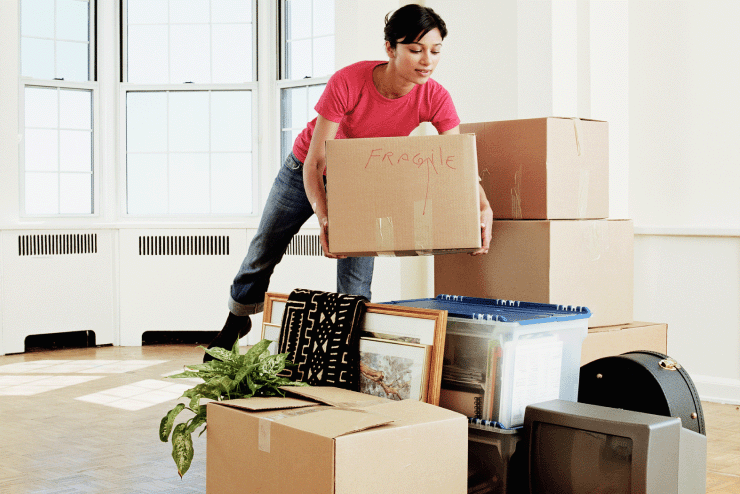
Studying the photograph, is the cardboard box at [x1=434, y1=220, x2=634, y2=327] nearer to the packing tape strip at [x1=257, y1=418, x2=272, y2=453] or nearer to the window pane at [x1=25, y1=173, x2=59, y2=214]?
the packing tape strip at [x1=257, y1=418, x2=272, y2=453]

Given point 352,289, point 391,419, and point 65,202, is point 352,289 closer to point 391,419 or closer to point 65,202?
point 391,419

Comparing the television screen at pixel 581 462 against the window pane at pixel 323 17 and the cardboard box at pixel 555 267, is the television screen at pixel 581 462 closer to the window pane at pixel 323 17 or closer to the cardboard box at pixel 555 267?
the cardboard box at pixel 555 267

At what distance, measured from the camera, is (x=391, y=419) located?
1521mm

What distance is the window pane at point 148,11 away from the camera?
5195mm

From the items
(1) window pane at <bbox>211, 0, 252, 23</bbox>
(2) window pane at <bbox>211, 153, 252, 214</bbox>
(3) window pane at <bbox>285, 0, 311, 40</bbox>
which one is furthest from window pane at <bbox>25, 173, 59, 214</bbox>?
(3) window pane at <bbox>285, 0, 311, 40</bbox>

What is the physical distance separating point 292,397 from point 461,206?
0.64 metres

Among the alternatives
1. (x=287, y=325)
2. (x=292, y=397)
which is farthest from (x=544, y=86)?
(x=292, y=397)

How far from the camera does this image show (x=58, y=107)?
16.6 ft

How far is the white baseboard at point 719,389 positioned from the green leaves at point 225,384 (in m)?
2.16

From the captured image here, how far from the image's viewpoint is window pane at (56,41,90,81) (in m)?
5.07

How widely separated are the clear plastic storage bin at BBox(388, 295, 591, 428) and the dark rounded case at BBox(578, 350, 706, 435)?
0.07 meters

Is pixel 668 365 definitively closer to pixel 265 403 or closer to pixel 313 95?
pixel 265 403

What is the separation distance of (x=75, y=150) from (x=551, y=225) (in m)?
3.90

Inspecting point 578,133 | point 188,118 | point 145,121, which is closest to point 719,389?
point 578,133
